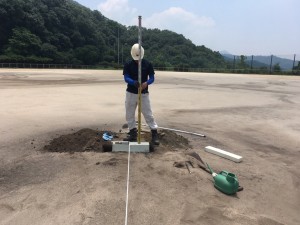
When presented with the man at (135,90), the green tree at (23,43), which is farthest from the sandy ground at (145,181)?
the green tree at (23,43)

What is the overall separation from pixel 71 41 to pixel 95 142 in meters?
73.1

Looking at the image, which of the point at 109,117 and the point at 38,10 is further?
the point at 38,10

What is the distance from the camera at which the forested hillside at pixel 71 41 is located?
60.8 metres

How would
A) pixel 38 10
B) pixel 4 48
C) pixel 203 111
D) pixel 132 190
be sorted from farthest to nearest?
pixel 38 10 → pixel 4 48 → pixel 203 111 → pixel 132 190

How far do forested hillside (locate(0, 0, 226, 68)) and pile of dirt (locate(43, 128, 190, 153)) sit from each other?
48988 millimetres

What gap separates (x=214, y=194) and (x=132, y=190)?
111 cm

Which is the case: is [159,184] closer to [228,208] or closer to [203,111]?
[228,208]

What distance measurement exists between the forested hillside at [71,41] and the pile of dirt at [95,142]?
1929 inches

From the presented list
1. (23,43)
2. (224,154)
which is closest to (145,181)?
(224,154)

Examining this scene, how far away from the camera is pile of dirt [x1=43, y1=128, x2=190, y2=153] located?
5.72 m

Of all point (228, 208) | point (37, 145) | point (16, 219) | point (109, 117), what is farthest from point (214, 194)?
point (109, 117)

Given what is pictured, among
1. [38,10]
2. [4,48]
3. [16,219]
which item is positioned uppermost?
[38,10]

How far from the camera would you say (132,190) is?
4.21m

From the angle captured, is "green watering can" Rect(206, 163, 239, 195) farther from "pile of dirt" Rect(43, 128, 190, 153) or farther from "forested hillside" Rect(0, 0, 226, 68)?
"forested hillside" Rect(0, 0, 226, 68)
